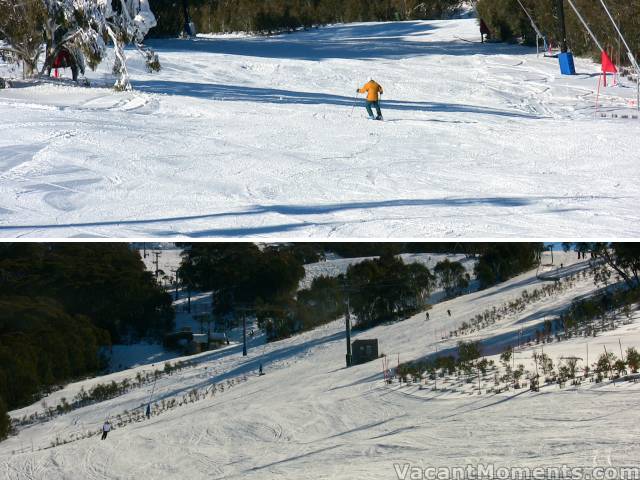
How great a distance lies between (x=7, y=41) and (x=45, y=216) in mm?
11278

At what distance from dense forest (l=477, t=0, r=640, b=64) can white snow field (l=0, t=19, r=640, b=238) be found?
5.89 feet

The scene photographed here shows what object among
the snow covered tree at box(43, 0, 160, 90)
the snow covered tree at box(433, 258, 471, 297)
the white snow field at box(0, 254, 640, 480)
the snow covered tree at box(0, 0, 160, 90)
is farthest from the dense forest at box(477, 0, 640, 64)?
the snow covered tree at box(433, 258, 471, 297)

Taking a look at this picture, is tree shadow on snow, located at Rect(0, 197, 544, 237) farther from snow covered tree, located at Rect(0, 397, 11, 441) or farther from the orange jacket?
the orange jacket

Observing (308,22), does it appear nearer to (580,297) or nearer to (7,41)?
(7,41)

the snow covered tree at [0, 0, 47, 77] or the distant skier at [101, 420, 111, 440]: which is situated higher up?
the snow covered tree at [0, 0, 47, 77]

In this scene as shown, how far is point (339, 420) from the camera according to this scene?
1117cm

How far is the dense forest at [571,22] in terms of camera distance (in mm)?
27375

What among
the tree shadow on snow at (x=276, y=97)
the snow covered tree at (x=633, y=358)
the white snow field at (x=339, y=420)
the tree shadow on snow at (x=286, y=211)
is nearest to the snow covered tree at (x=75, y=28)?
the tree shadow on snow at (x=276, y=97)

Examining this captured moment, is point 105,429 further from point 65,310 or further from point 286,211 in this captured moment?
point 286,211

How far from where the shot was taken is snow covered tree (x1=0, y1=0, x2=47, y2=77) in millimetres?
20906

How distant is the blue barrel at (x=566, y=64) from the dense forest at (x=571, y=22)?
1.13m

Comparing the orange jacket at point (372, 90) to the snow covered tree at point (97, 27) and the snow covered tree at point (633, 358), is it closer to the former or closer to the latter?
the snow covered tree at point (97, 27)

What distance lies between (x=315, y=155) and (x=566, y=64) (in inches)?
442

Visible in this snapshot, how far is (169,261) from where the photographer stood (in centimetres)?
1060
